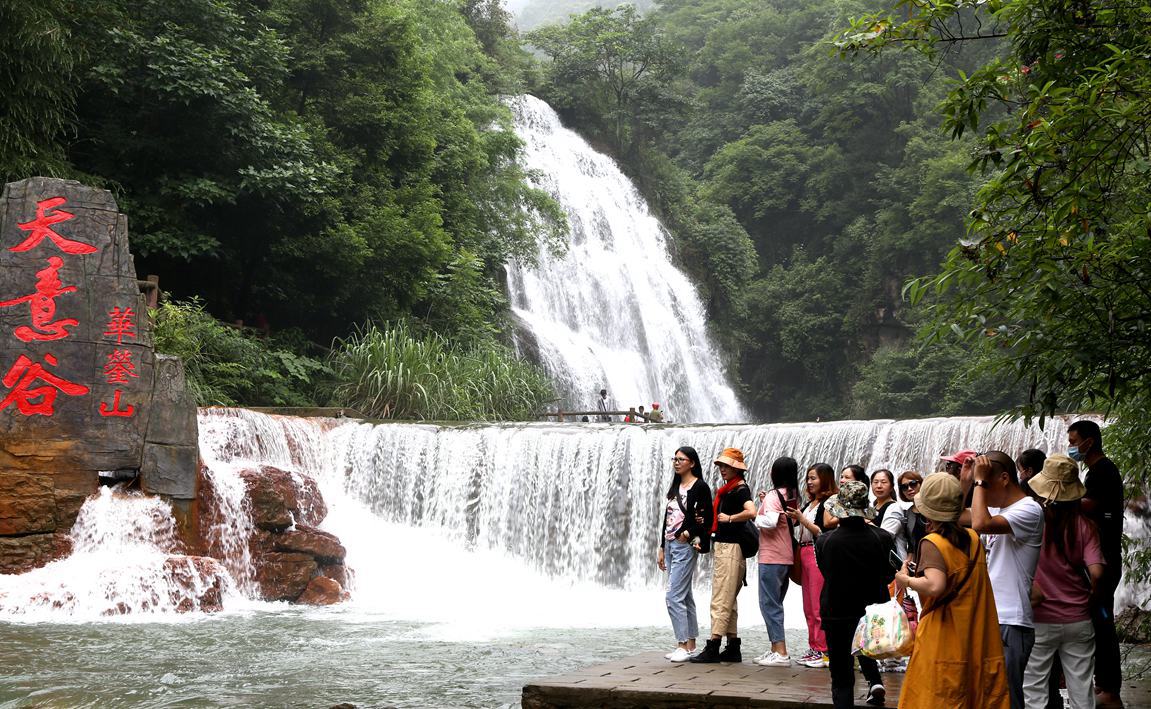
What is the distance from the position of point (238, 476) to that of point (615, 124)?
2214cm

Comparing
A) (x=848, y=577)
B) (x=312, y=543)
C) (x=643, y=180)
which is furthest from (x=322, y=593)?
(x=643, y=180)

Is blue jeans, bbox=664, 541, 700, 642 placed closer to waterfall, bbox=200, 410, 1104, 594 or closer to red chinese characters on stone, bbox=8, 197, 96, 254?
waterfall, bbox=200, 410, 1104, 594

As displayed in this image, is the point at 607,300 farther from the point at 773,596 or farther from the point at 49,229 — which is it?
the point at 773,596

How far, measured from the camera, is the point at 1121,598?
9602mm

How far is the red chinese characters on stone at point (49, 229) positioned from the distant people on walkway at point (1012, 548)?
9413 millimetres

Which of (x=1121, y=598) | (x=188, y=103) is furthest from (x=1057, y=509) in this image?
(x=188, y=103)

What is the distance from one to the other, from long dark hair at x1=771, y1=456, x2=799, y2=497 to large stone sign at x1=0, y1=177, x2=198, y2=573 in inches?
277

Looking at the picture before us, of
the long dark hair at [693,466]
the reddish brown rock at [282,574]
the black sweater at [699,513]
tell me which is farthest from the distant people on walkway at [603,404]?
the black sweater at [699,513]

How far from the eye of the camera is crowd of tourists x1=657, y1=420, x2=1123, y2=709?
371 centimetres

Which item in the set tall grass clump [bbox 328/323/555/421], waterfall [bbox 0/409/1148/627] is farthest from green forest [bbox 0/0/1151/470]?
waterfall [bbox 0/409/1148/627]

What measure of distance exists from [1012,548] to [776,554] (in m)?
1.80

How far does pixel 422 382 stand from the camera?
1625 centimetres

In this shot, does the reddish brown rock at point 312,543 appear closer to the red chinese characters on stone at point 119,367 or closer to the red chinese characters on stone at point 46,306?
the red chinese characters on stone at point 119,367

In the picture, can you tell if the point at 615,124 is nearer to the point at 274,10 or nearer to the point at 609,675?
the point at 274,10
